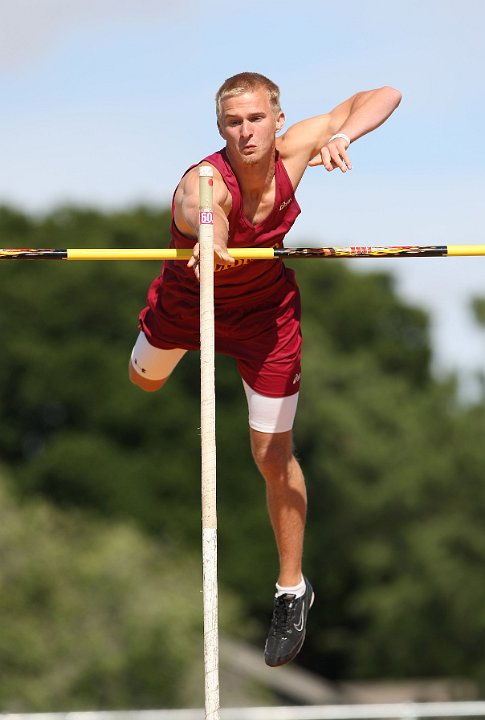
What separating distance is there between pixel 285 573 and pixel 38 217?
2525cm

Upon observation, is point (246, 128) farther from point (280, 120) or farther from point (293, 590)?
point (293, 590)

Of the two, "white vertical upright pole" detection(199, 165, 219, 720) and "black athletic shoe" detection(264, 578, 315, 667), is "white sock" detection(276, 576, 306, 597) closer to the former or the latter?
Result: "black athletic shoe" detection(264, 578, 315, 667)

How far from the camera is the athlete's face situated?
222 inches

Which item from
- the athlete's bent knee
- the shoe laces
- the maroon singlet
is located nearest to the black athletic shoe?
the shoe laces

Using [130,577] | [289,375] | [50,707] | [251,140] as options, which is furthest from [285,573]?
[130,577]

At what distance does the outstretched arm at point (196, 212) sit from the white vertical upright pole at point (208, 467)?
0.10 metres

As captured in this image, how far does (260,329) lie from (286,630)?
4.01ft

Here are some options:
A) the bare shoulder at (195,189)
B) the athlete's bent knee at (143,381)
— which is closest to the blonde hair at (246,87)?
the bare shoulder at (195,189)

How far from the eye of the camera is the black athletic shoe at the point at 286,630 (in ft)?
20.4

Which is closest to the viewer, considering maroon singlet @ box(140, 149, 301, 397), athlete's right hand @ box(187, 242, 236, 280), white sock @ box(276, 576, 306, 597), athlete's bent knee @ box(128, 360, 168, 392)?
athlete's right hand @ box(187, 242, 236, 280)

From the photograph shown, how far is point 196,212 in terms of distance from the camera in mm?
5359

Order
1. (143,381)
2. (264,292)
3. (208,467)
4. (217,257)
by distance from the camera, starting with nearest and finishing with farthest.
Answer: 1. (208,467)
2. (217,257)
3. (264,292)
4. (143,381)

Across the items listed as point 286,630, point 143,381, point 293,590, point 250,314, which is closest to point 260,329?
point 250,314

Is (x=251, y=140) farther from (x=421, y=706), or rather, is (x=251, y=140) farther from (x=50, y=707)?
(x=50, y=707)
